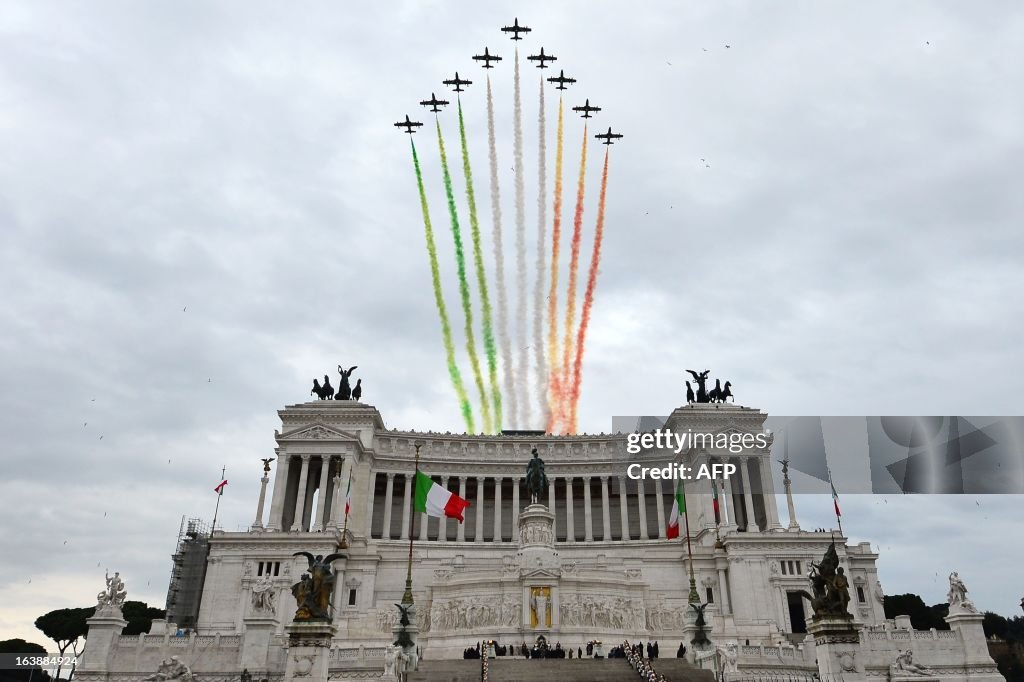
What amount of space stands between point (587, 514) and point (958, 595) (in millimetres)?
40227

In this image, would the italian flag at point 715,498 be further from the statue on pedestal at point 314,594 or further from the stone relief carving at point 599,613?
the statue on pedestal at point 314,594

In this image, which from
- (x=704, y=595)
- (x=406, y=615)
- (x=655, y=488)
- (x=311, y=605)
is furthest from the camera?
(x=655, y=488)

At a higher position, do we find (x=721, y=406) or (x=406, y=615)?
(x=721, y=406)

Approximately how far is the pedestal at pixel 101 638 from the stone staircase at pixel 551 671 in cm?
1904

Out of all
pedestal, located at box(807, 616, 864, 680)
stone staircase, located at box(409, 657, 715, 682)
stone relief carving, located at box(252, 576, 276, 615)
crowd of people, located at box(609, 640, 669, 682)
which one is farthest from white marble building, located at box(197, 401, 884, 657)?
pedestal, located at box(807, 616, 864, 680)

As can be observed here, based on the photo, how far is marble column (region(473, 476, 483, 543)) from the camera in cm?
8050

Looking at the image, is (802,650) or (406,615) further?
(802,650)

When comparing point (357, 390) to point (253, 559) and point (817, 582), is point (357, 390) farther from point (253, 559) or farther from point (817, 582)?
point (817, 582)

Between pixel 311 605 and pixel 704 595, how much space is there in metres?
43.2

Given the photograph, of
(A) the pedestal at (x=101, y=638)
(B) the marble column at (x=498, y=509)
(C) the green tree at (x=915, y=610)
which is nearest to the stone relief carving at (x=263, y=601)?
(A) the pedestal at (x=101, y=638)

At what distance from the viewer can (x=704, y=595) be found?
63.6 metres

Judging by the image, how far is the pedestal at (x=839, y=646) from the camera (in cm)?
2958

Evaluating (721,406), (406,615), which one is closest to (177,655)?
(406,615)

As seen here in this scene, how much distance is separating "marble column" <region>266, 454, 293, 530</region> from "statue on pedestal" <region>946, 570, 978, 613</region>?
179 ft
